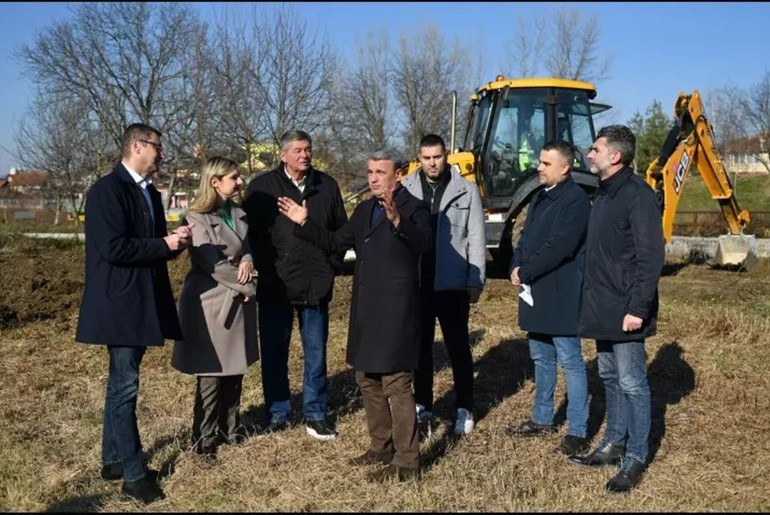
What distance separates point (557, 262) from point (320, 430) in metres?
1.84

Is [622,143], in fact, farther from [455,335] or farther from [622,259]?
[455,335]

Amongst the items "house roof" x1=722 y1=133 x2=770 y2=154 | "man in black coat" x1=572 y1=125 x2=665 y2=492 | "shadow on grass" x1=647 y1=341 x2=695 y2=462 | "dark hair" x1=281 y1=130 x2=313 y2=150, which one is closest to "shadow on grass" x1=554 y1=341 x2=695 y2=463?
"shadow on grass" x1=647 y1=341 x2=695 y2=462

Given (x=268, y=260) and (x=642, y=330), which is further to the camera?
(x=268, y=260)

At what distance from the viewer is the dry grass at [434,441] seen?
3914 mm

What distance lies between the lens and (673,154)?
12203 mm

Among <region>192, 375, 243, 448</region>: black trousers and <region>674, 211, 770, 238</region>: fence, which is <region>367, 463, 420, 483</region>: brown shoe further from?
<region>674, 211, 770, 238</region>: fence

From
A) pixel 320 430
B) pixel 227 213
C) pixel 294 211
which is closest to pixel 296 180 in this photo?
pixel 227 213

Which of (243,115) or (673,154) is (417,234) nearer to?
(673,154)

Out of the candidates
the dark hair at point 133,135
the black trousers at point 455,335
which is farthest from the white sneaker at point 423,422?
the dark hair at point 133,135

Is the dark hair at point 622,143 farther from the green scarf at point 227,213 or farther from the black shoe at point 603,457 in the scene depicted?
the green scarf at point 227,213

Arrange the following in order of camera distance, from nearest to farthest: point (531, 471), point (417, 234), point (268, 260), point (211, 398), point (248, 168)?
point (417, 234) → point (531, 471) → point (211, 398) → point (268, 260) → point (248, 168)

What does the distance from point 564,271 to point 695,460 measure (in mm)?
1340

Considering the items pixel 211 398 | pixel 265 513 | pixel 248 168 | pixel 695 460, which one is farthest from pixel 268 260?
pixel 248 168

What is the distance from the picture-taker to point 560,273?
4777mm
